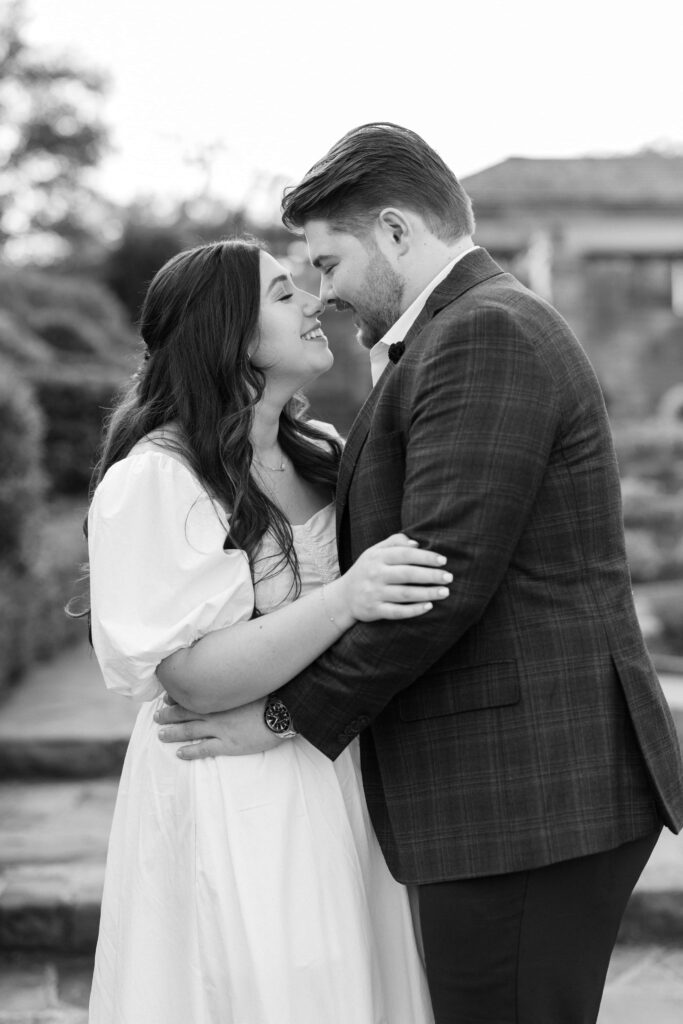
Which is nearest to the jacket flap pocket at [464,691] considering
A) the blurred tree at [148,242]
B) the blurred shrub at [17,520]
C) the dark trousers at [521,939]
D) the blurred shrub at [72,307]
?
the dark trousers at [521,939]

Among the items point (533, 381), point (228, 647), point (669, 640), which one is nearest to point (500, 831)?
point (228, 647)

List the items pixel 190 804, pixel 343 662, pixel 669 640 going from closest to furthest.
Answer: pixel 343 662, pixel 190 804, pixel 669 640

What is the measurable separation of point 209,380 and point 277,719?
2.10ft

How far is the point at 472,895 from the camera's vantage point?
1.72 m

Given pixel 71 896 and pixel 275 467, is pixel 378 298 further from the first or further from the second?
pixel 71 896

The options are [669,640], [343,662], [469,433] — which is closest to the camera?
[469,433]

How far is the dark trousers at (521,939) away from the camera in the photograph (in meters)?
1.72

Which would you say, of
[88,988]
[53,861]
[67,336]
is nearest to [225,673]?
[88,988]

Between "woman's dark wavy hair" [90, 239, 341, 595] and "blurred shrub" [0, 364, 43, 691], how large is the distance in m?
3.42

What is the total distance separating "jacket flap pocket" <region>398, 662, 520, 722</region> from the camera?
1692 millimetres

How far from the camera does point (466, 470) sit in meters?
1.62

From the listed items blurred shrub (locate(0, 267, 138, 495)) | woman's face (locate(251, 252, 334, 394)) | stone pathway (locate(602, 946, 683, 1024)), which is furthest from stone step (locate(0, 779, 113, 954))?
blurred shrub (locate(0, 267, 138, 495))

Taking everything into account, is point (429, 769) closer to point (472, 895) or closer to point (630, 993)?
point (472, 895)

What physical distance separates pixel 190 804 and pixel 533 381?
0.95 m
